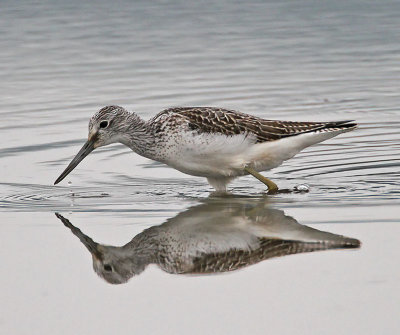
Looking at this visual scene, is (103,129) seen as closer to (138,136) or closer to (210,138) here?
(138,136)

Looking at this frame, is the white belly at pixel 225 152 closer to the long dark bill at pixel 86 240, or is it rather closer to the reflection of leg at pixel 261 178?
the reflection of leg at pixel 261 178

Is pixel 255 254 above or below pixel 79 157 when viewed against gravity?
below

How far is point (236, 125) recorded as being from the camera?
12.6 m

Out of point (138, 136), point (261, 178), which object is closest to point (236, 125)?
point (261, 178)

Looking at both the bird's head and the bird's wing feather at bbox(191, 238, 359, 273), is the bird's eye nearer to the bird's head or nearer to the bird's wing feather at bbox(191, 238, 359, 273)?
the bird's head

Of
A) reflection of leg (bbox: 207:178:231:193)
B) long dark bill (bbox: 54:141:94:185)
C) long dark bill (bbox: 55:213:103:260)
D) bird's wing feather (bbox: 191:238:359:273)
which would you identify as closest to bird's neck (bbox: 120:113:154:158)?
long dark bill (bbox: 54:141:94:185)

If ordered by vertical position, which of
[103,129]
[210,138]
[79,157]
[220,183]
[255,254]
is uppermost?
[103,129]

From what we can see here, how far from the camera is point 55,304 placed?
8.43 m

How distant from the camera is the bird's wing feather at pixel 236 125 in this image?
12.4 meters

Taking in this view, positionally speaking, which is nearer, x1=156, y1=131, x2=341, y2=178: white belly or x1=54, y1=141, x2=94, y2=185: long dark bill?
x1=156, y1=131, x2=341, y2=178: white belly

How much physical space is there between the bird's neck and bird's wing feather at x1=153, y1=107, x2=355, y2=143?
236 millimetres

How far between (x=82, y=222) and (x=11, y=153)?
3681 millimetres

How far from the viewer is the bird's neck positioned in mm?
12625

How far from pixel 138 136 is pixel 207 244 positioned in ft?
10.5
